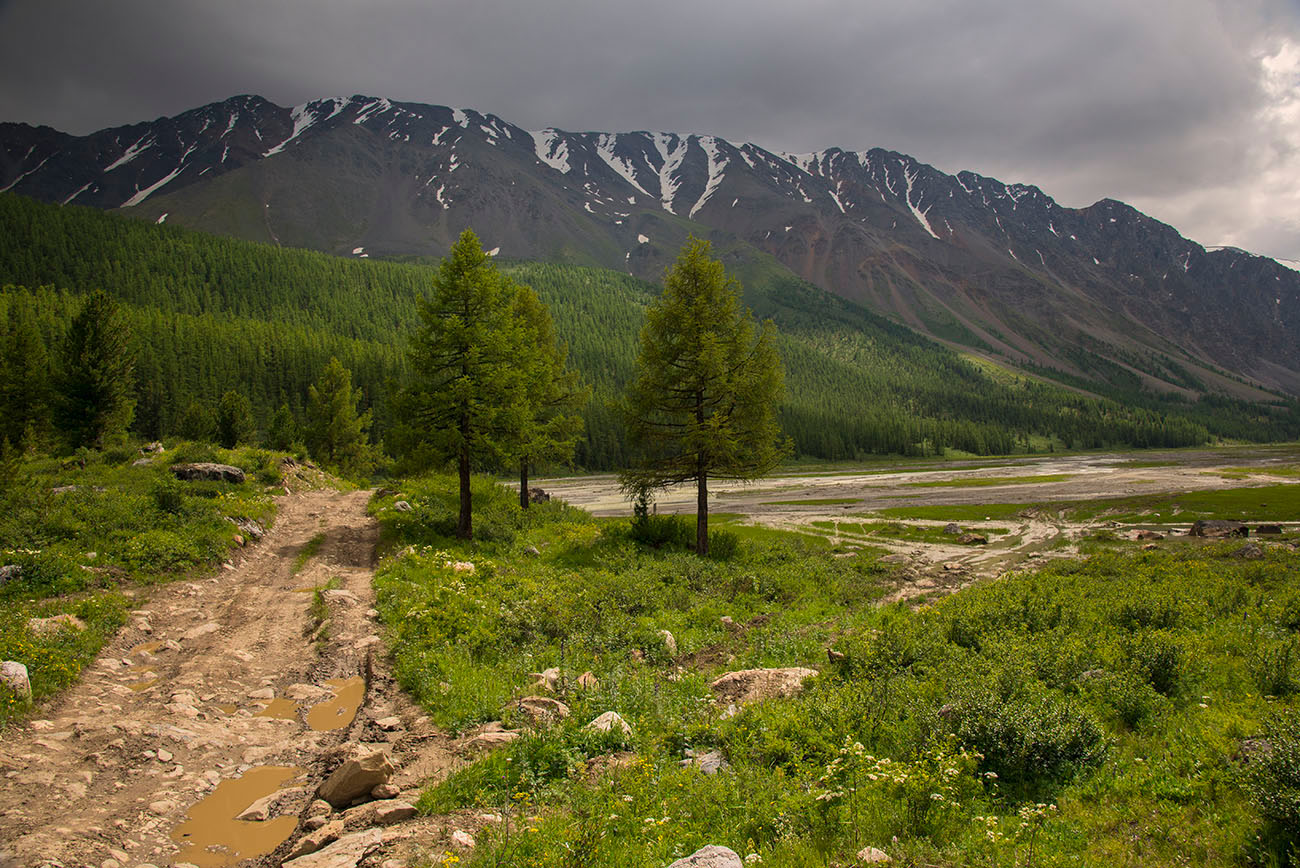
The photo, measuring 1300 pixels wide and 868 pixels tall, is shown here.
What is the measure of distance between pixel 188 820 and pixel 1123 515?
201ft

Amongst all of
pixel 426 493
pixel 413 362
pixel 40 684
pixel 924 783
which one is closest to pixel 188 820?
pixel 40 684

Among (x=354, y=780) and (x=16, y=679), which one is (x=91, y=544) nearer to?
(x=16, y=679)

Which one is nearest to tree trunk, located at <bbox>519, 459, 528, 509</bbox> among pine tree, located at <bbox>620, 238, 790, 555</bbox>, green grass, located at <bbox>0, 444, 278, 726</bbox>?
pine tree, located at <bbox>620, 238, 790, 555</bbox>

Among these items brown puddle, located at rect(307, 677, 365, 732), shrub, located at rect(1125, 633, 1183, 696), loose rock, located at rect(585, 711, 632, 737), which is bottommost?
brown puddle, located at rect(307, 677, 365, 732)

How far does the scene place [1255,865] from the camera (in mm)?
5180

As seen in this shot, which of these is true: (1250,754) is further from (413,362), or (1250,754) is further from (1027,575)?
(413,362)

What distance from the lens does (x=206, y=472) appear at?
24031 mm

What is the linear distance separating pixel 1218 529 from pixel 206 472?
2363 inches

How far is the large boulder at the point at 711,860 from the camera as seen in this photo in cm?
517

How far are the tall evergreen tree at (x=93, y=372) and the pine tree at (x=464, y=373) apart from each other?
28.5 metres

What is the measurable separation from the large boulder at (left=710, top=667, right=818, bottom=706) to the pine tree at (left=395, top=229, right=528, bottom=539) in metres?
14.6

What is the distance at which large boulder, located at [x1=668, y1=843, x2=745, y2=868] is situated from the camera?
517 cm

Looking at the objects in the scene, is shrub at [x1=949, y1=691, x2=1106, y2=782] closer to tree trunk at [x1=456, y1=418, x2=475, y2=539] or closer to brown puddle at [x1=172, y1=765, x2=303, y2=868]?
brown puddle at [x1=172, y1=765, x2=303, y2=868]

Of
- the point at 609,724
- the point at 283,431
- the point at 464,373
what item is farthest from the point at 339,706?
the point at 283,431
